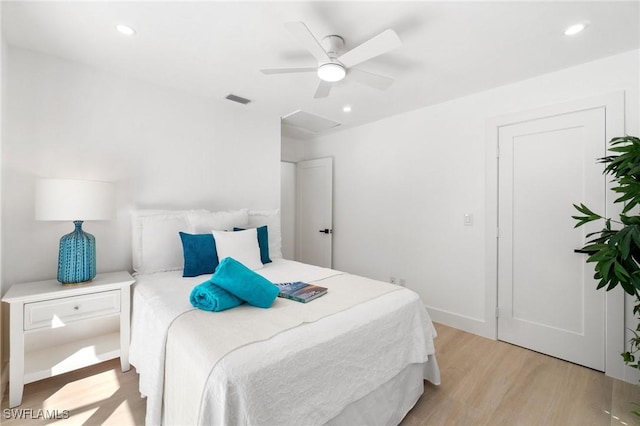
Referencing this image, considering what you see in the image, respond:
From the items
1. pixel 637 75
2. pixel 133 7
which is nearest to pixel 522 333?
pixel 637 75

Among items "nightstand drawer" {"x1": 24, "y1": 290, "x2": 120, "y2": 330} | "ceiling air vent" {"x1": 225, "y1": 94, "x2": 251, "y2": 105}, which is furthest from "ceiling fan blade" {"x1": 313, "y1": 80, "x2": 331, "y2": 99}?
"nightstand drawer" {"x1": 24, "y1": 290, "x2": 120, "y2": 330}

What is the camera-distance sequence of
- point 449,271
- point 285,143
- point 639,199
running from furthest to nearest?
point 285,143, point 449,271, point 639,199

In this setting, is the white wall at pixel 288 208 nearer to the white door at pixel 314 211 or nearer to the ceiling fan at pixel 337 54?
the white door at pixel 314 211

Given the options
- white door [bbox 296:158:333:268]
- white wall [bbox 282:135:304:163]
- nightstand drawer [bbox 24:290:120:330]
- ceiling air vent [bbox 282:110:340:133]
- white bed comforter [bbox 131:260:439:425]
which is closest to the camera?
white bed comforter [bbox 131:260:439:425]

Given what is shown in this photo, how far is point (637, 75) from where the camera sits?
208cm

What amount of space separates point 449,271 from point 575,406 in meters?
1.42

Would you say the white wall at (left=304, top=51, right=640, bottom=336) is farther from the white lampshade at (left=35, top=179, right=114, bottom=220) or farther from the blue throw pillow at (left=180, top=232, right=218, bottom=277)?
the white lampshade at (left=35, top=179, right=114, bottom=220)

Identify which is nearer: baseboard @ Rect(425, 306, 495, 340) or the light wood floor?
the light wood floor

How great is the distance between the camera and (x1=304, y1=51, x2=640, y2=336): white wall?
7.97 ft

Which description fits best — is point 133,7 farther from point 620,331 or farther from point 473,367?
point 620,331

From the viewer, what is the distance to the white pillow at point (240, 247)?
2.35m

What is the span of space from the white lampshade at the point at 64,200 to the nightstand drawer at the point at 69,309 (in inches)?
21.8

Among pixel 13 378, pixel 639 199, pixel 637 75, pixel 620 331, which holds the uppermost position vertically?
pixel 637 75

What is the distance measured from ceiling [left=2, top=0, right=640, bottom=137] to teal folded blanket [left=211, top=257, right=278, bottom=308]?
155 cm
